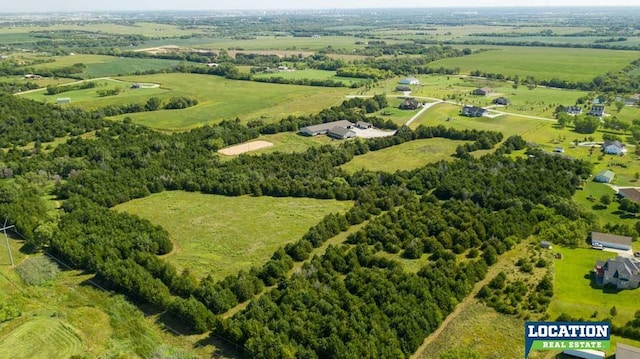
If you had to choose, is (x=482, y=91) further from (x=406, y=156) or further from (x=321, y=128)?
(x=406, y=156)

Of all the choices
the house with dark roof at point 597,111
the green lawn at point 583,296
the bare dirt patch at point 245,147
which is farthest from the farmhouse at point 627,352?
the house with dark roof at point 597,111

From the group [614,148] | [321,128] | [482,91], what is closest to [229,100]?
[321,128]

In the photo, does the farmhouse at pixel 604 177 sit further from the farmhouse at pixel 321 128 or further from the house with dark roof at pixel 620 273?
the farmhouse at pixel 321 128

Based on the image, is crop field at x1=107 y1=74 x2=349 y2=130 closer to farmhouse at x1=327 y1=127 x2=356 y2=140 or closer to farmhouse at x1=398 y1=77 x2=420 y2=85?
farmhouse at x1=327 y1=127 x2=356 y2=140

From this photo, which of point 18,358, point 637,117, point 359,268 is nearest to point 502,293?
point 359,268

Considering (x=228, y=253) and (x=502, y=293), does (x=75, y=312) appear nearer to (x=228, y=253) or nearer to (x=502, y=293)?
(x=228, y=253)

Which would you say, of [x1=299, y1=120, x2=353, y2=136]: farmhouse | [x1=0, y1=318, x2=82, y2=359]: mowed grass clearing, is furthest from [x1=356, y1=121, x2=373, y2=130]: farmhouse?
[x1=0, y1=318, x2=82, y2=359]: mowed grass clearing
